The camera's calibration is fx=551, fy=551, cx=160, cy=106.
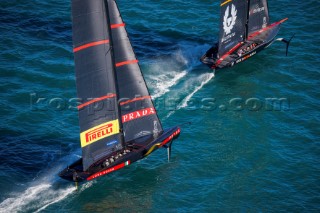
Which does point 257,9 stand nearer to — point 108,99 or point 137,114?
point 137,114

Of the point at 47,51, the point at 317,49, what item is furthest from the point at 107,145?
the point at 317,49

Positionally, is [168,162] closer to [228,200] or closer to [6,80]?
[228,200]

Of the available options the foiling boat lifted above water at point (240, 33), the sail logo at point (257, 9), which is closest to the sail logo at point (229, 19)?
the foiling boat lifted above water at point (240, 33)

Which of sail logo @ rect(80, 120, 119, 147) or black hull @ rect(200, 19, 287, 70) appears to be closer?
sail logo @ rect(80, 120, 119, 147)

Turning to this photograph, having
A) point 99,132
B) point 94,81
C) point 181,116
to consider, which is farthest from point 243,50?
point 94,81

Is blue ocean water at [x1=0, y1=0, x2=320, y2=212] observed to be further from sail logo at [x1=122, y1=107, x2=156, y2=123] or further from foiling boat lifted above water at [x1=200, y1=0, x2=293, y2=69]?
sail logo at [x1=122, y1=107, x2=156, y2=123]

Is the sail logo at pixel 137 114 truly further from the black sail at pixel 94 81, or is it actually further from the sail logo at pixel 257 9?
the sail logo at pixel 257 9

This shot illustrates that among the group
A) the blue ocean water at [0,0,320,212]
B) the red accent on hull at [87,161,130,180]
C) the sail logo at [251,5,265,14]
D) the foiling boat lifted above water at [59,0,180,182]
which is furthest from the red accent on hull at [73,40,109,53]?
the sail logo at [251,5,265,14]
